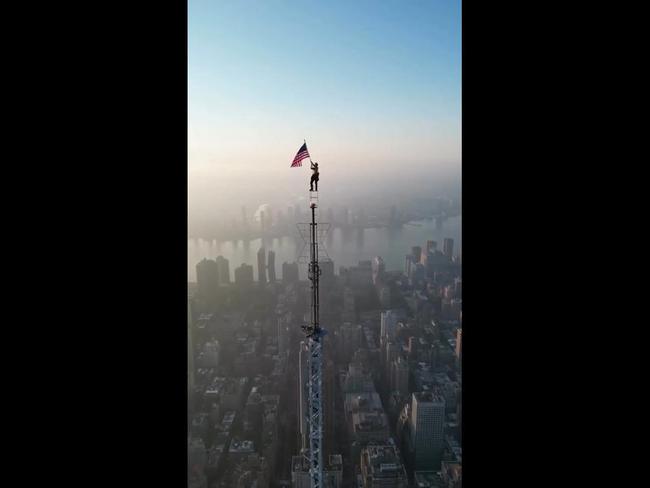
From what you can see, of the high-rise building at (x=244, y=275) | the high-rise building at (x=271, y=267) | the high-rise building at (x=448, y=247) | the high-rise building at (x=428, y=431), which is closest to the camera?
the high-rise building at (x=448, y=247)

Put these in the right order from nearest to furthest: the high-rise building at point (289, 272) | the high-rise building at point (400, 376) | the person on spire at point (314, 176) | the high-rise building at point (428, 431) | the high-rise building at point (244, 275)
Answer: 1. the person on spire at point (314, 176)
2. the high-rise building at point (428, 431)
3. the high-rise building at point (289, 272)
4. the high-rise building at point (400, 376)
5. the high-rise building at point (244, 275)

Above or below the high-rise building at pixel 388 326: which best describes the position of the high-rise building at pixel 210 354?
below

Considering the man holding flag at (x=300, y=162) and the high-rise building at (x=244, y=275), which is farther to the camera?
the high-rise building at (x=244, y=275)

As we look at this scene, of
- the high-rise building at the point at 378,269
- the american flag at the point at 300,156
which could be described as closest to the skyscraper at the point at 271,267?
the high-rise building at the point at 378,269

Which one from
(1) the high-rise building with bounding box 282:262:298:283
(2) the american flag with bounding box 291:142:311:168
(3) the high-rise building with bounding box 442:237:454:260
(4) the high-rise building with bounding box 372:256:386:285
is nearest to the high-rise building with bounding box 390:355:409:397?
(4) the high-rise building with bounding box 372:256:386:285

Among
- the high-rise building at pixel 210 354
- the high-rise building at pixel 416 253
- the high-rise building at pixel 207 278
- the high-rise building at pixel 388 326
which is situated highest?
the high-rise building at pixel 416 253

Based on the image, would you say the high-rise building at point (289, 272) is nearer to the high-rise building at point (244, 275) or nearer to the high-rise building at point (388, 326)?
the high-rise building at point (244, 275)

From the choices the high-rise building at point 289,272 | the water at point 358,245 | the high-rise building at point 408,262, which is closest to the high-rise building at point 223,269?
the water at point 358,245

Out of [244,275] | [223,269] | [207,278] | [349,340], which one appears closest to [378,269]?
[349,340]
